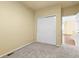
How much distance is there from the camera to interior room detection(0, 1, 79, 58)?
2.59 meters

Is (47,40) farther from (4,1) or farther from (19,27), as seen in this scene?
(4,1)

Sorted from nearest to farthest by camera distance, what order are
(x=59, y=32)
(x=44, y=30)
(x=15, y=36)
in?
(x=15, y=36), (x=59, y=32), (x=44, y=30)

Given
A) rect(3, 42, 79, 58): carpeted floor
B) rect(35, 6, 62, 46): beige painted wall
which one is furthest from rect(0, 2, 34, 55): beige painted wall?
rect(35, 6, 62, 46): beige painted wall

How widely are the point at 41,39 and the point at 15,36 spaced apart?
2089 millimetres

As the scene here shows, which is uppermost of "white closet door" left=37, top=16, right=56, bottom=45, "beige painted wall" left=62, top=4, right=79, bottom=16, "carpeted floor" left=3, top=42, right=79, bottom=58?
"beige painted wall" left=62, top=4, right=79, bottom=16

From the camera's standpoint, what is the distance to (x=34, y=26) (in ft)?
16.1

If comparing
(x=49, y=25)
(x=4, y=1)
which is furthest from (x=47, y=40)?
(x=4, y=1)

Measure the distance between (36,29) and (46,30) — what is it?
0.71 metres

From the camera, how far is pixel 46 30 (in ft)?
15.1

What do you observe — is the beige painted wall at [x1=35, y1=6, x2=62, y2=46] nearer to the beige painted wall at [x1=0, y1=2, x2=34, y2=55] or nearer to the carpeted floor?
the carpeted floor

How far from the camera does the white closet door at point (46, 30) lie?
14.0 ft

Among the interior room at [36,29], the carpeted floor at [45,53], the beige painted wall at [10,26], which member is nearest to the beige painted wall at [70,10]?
the interior room at [36,29]

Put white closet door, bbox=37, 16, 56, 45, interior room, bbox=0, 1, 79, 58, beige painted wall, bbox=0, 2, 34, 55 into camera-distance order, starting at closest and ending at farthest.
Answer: beige painted wall, bbox=0, 2, 34, 55 < interior room, bbox=0, 1, 79, 58 < white closet door, bbox=37, 16, 56, 45

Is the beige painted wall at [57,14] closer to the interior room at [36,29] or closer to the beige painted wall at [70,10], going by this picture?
the interior room at [36,29]
